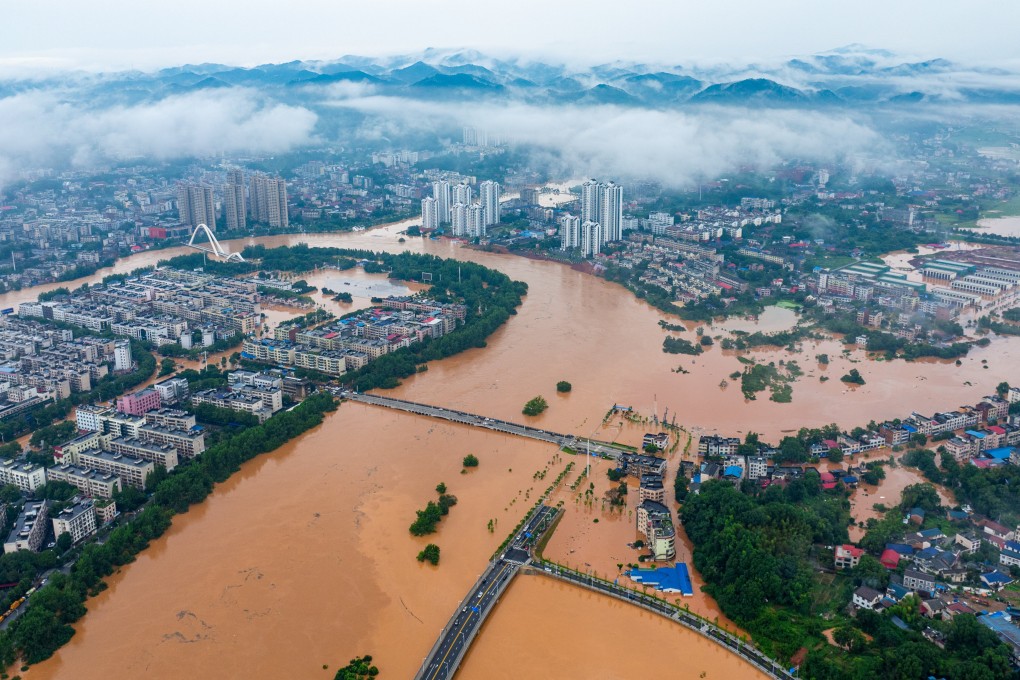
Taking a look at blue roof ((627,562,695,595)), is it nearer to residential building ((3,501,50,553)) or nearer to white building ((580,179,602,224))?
residential building ((3,501,50,553))

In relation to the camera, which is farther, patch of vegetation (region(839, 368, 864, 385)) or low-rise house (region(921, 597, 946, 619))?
patch of vegetation (region(839, 368, 864, 385))

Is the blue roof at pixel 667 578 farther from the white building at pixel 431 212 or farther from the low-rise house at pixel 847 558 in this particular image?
the white building at pixel 431 212

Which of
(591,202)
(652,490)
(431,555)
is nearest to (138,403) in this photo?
(431,555)

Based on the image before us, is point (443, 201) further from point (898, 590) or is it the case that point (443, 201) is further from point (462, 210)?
point (898, 590)

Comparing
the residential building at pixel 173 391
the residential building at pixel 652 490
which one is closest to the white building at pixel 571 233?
the residential building at pixel 173 391

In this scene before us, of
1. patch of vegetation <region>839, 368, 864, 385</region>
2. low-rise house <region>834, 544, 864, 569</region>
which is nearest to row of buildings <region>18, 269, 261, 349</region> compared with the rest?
patch of vegetation <region>839, 368, 864, 385</region>

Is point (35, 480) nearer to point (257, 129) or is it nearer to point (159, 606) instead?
point (159, 606)
